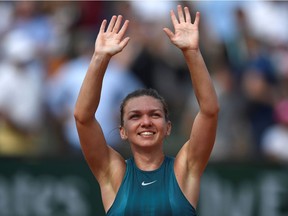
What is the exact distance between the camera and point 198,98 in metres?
6.14

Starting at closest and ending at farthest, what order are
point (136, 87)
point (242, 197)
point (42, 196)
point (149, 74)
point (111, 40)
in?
point (111, 40)
point (242, 197)
point (42, 196)
point (136, 87)
point (149, 74)

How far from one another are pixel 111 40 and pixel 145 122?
1.96 feet

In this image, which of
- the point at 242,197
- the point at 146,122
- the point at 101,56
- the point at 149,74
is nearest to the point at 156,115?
the point at 146,122

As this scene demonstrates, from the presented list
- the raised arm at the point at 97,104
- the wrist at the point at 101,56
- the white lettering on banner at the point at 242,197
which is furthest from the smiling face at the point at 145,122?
the white lettering on banner at the point at 242,197

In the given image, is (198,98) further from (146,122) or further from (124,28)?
(124,28)

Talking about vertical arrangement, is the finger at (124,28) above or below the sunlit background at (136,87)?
above

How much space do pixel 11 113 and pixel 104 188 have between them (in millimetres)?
5646

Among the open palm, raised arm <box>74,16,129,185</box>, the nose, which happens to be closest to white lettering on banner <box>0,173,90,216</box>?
raised arm <box>74,16,129,185</box>

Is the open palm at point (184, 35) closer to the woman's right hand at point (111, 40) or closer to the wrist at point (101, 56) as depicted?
the woman's right hand at point (111, 40)

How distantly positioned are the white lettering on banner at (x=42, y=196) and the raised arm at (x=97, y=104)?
4710 millimetres

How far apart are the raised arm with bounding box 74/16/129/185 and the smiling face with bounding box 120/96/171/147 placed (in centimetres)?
20

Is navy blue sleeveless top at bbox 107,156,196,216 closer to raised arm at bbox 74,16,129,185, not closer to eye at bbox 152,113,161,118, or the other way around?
raised arm at bbox 74,16,129,185

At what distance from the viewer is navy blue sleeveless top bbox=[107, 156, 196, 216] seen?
606 centimetres

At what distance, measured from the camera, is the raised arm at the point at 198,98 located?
20.0ft
